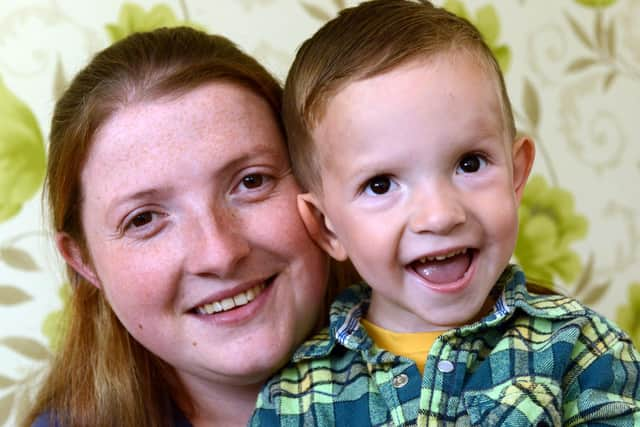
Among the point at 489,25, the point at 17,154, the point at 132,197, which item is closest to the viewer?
the point at 132,197

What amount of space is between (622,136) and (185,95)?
4.07 feet

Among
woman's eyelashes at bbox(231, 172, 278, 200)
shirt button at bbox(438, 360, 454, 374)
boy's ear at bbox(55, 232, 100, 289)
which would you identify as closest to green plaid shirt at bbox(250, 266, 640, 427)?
shirt button at bbox(438, 360, 454, 374)

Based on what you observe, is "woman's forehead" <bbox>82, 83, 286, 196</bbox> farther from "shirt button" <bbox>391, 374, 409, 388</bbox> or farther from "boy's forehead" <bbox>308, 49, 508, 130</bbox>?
"shirt button" <bbox>391, 374, 409, 388</bbox>

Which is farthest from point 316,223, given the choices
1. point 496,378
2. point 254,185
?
point 496,378

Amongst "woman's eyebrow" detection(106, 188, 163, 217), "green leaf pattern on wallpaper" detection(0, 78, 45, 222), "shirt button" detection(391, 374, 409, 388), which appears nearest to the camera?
"shirt button" detection(391, 374, 409, 388)

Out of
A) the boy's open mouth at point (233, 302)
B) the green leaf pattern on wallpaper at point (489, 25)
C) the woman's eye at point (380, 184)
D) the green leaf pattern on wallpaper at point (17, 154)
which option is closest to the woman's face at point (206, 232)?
the boy's open mouth at point (233, 302)

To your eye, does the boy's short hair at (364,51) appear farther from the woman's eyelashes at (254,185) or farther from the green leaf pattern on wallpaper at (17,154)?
the green leaf pattern on wallpaper at (17,154)

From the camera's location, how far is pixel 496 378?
968 millimetres

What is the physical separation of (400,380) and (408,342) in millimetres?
62

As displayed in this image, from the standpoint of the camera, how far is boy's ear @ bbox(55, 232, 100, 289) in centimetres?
130

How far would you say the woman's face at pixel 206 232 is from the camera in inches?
43.6

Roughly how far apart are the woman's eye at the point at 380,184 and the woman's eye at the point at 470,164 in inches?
3.2

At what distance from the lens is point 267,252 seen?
114 cm

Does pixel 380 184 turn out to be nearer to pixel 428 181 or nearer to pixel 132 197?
pixel 428 181
